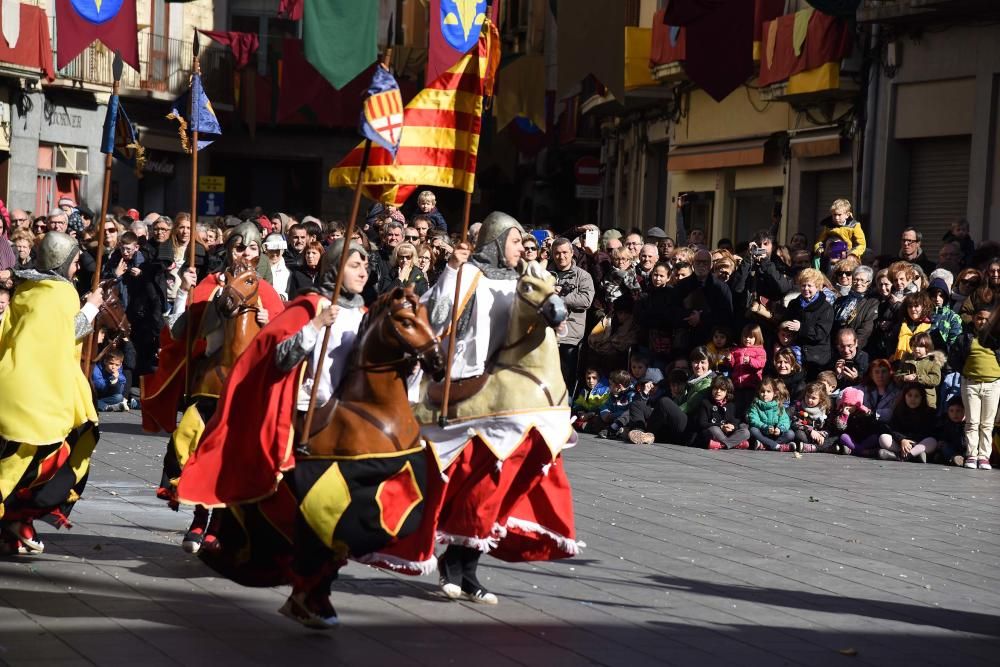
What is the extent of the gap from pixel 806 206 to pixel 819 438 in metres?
→ 11.3

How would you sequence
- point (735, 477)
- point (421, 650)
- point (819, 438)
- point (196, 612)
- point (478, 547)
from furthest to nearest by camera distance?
point (819, 438), point (735, 477), point (478, 547), point (196, 612), point (421, 650)

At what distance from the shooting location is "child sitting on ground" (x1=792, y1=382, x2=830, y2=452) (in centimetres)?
1617

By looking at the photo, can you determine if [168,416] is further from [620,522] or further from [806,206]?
[806,206]

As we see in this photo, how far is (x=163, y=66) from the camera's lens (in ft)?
138

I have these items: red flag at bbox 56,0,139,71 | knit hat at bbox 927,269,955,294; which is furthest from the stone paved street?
red flag at bbox 56,0,139,71

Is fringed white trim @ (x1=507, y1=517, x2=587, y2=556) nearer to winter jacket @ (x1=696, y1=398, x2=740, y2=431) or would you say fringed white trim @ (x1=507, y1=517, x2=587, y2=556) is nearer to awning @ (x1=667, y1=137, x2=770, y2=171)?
winter jacket @ (x1=696, y1=398, x2=740, y2=431)

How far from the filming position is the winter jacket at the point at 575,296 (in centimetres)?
1659

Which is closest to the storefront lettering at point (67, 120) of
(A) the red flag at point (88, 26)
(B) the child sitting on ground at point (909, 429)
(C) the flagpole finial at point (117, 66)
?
(C) the flagpole finial at point (117, 66)

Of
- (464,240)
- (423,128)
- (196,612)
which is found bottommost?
(196,612)

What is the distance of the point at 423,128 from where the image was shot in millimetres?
9867

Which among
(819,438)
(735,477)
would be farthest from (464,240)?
(819,438)

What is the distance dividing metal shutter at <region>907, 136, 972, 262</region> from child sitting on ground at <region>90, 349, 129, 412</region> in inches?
430

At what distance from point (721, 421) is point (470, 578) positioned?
8.22 m

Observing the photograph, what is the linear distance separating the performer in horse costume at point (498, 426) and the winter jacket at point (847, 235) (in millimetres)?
10053
